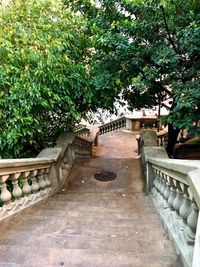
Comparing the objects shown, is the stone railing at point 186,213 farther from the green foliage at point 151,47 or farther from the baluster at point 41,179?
the baluster at point 41,179

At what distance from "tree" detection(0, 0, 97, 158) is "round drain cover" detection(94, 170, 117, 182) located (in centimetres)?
139

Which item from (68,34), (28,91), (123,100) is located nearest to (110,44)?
(68,34)

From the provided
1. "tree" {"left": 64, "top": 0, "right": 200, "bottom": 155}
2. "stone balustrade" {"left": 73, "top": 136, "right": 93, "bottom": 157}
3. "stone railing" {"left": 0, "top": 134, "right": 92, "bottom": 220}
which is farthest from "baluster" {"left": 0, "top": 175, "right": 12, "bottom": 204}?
"stone balustrade" {"left": 73, "top": 136, "right": 93, "bottom": 157}

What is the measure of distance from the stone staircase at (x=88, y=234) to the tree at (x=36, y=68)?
Result: 1.26 meters

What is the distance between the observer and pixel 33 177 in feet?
12.6

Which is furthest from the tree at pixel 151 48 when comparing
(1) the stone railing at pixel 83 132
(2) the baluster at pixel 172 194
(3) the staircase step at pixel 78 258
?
(1) the stone railing at pixel 83 132

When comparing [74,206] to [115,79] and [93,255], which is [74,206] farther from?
[115,79]

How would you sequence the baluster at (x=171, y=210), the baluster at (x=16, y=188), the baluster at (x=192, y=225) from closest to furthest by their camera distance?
the baluster at (x=192, y=225) → the baluster at (x=171, y=210) → the baluster at (x=16, y=188)

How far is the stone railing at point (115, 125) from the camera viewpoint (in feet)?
42.6

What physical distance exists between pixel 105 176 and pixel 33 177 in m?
1.93

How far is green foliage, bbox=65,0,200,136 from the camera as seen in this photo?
381cm

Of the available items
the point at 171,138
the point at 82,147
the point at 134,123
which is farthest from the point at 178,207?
the point at 134,123

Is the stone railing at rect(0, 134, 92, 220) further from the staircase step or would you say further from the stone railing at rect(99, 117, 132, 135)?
the stone railing at rect(99, 117, 132, 135)

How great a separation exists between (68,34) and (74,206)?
2.92m
